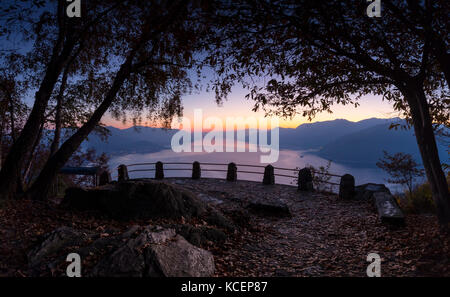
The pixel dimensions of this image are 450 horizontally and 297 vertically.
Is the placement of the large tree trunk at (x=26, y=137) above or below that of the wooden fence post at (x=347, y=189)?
above

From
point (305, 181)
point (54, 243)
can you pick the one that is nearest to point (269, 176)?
point (305, 181)

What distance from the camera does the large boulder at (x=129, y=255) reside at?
13.2ft

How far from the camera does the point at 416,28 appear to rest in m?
6.27

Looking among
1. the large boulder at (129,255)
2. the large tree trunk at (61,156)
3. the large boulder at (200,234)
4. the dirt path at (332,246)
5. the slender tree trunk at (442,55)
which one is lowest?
the dirt path at (332,246)

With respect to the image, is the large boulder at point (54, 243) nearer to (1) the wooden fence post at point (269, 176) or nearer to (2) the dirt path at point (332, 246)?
(2) the dirt path at point (332, 246)

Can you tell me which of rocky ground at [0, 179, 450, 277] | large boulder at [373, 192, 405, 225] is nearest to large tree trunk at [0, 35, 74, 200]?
rocky ground at [0, 179, 450, 277]

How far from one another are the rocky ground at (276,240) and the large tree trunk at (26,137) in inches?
35.6

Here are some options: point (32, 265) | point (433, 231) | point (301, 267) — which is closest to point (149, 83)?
point (32, 265)

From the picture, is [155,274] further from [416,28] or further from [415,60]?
[415,60]

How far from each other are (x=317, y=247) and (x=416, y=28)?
6525 millimetres

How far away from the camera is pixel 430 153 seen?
6340 mm

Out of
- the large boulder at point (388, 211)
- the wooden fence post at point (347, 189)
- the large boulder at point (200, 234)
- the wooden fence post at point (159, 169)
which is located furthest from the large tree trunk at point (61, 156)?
the wooden fence post at point (347, 189)

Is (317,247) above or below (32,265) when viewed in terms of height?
below

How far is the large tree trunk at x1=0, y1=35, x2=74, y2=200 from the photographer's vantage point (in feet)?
24.4
